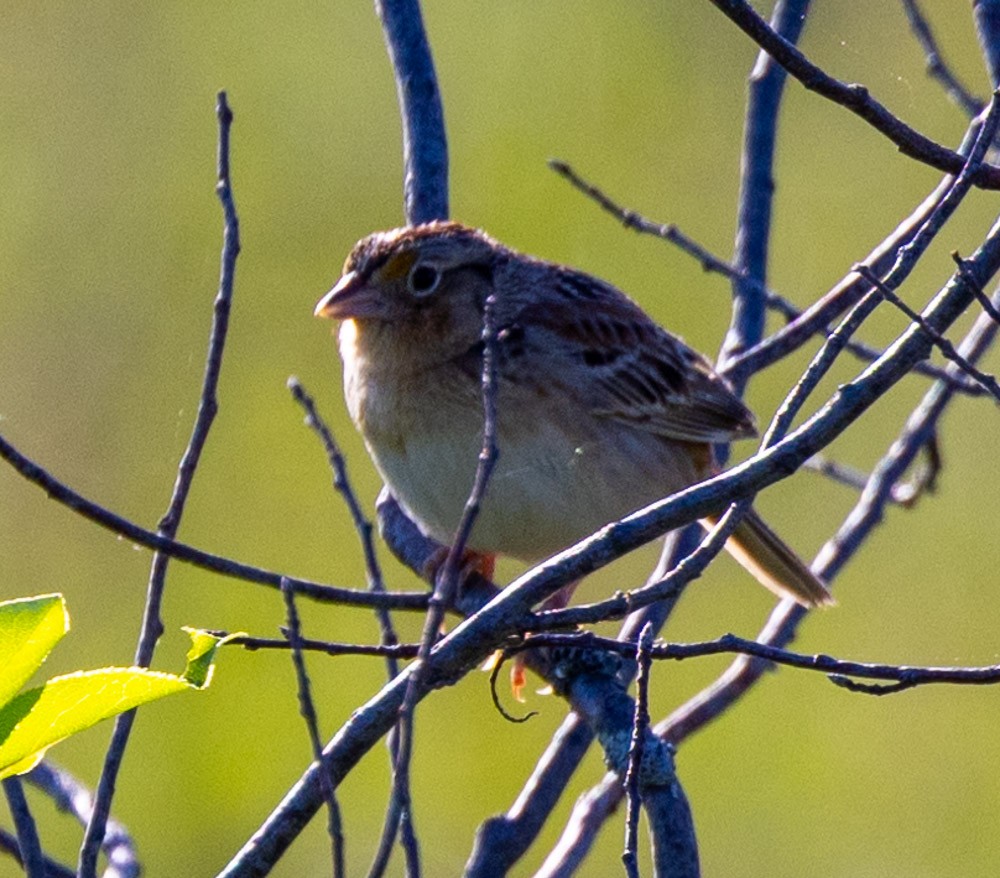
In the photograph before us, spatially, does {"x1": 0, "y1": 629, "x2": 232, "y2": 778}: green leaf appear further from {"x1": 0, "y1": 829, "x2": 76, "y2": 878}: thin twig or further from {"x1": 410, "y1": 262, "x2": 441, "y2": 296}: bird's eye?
{"x1": 410, "y1": 262, "x2": 441, "y2": 296}: bird's eye

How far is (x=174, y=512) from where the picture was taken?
219cm

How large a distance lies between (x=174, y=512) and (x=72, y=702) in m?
0.55

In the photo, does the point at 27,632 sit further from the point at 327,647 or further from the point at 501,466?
the point at 501,466

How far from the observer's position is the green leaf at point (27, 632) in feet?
5.28

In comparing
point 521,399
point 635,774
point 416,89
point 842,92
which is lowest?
point 635,774

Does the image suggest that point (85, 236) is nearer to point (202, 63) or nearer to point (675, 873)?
point (202, 63)

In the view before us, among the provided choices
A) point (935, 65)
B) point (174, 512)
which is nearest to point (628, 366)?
point (935, 65)

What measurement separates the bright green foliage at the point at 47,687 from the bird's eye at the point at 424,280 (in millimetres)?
2221

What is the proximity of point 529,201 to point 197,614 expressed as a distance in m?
2.37

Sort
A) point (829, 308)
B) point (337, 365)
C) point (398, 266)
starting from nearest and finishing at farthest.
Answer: point (829, 308), point (398, 266), point (337, 365)

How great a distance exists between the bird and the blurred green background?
163 cm

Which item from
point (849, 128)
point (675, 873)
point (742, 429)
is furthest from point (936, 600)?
point (675, 873)

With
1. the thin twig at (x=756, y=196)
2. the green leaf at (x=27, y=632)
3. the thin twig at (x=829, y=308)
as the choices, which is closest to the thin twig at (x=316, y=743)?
the green leaf at (x=27, y=632)

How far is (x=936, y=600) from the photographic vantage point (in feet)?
23.2
